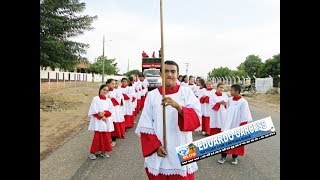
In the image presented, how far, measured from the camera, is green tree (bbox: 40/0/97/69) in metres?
16.8

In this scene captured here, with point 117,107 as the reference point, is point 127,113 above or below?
below

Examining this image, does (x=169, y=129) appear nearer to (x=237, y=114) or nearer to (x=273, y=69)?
(x=237, y=114)

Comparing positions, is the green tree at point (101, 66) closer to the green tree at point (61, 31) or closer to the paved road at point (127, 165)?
the green tree at point (61, 31)

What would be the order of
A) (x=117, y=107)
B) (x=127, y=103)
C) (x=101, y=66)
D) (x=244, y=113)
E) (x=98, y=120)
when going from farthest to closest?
(x=101, y=66) < (x=127, y=103) < (x=117, y=107) < (x=98, y=120) < (x=244, y=113)

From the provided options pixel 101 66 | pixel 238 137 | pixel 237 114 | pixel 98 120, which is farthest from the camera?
pixel 101 66

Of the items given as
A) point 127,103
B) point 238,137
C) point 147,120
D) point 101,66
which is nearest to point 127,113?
point 127,103

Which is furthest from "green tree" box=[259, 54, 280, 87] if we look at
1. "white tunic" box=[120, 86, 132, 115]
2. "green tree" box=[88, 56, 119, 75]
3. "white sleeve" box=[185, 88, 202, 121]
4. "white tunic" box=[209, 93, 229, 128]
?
"green tree" box=[88, 56, 119, 75]

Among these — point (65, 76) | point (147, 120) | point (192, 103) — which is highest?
point (65, 76)

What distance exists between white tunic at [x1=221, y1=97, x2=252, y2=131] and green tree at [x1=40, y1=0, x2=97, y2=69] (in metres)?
12.0

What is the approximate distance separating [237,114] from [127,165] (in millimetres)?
2615

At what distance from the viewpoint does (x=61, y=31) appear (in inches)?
727

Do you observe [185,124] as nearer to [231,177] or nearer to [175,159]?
[175,159]

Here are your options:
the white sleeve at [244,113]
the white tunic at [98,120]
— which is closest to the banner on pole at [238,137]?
the white sleeve at [244,113]
